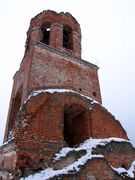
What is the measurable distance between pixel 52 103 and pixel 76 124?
1.86 meters

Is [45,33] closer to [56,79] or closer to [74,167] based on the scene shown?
[56,79]

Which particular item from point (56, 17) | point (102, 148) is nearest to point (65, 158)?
point (102, 148)

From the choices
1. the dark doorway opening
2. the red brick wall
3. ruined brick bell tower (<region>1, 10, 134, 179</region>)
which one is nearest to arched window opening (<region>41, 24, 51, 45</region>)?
ruined brick bell tower (<region>1, 10, 134, 179</region>)

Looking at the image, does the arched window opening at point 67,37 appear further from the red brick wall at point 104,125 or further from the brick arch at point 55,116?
the red brick wall at point 104,125

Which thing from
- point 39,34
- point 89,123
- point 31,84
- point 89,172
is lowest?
point 89,172

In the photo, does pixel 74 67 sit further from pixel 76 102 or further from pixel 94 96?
pixel 76 102

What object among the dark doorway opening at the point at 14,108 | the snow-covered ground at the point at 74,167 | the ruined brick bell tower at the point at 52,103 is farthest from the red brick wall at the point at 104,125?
the dark doorway opening at the point at 14,108

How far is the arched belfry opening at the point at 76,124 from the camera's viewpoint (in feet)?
26.3

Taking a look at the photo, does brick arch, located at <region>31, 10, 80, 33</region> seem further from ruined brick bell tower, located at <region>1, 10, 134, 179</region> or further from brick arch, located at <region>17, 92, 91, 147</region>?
brick arch, located at <region>17, 92, 91, 147</region>

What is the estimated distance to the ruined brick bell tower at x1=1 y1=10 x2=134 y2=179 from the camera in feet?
20.6

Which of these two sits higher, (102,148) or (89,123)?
(89,123)

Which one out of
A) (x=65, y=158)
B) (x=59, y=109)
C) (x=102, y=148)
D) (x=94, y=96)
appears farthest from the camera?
(x=94, y=96)

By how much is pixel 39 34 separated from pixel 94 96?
4.33 m

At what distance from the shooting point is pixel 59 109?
738cm
